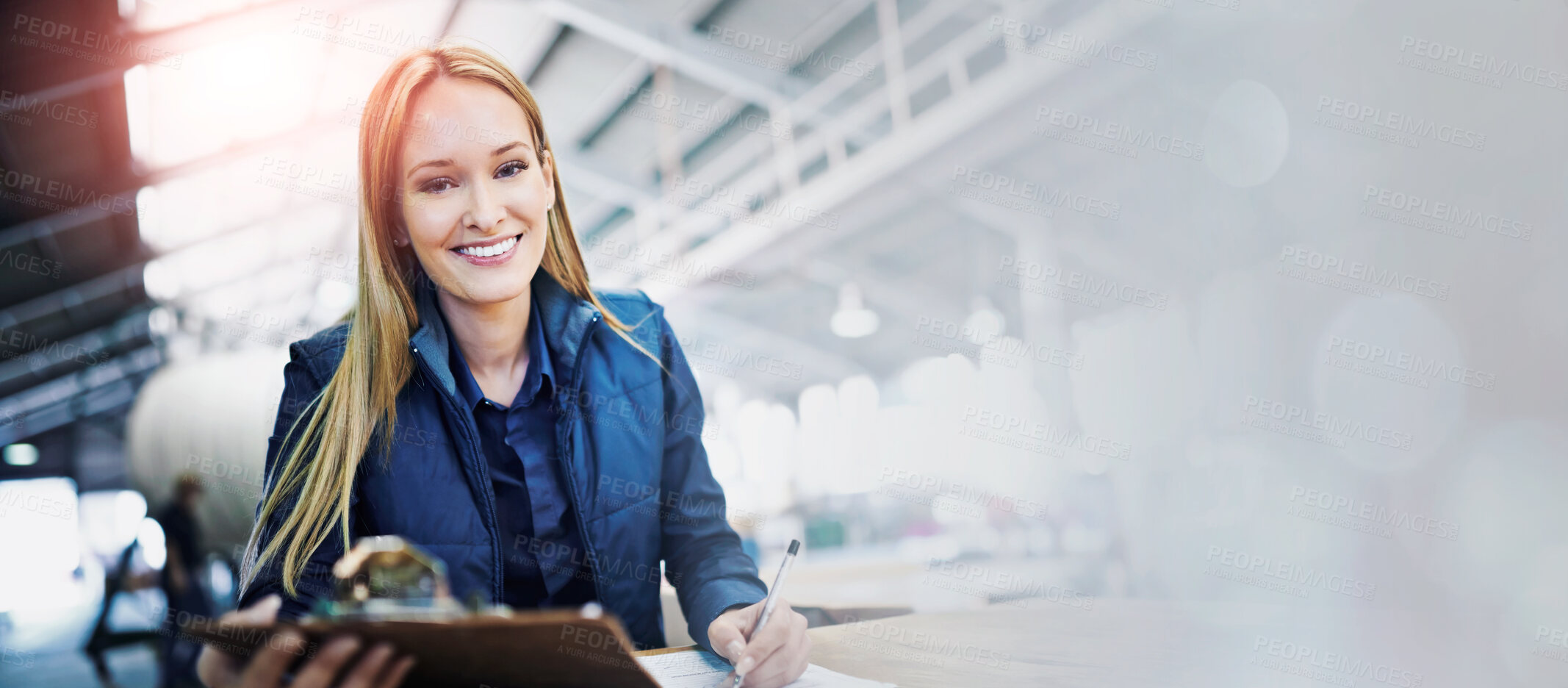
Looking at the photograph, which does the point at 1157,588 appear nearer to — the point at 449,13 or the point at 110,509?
the point at 449,13

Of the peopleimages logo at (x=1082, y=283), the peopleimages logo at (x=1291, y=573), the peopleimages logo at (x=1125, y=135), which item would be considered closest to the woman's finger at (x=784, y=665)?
the peopleimages logo at (x=1291, y=573)

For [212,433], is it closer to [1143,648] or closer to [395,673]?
[395,673]

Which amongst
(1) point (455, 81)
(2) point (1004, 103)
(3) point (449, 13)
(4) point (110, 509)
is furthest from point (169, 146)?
(4) point (110, 509)

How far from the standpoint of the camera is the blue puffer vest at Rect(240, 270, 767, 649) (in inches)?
42.9

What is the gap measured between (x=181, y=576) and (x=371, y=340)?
5.67m

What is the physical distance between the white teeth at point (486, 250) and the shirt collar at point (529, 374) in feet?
0.43

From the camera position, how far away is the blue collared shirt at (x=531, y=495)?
113 cm

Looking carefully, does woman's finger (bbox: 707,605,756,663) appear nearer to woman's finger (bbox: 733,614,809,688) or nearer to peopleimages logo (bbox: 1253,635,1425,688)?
woman's finger (bbox: 733,614,809,688)

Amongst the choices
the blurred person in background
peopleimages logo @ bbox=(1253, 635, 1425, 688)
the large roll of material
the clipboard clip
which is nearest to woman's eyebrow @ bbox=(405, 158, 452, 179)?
the clipboard clip

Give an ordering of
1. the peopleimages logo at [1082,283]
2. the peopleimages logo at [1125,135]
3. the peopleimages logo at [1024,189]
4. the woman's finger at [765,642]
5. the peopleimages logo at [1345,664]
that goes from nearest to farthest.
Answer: the woman's finger at [765,642], the peopleimages logo at [1345,664], the peopleimages logo at [1125,135], the peopleimages logo at [1082,283], the peopleimages logo at [1024,189]

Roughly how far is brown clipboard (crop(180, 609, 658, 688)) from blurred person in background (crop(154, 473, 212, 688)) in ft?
17.6

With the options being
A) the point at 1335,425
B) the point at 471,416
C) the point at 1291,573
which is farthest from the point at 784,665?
the point at 1291,573

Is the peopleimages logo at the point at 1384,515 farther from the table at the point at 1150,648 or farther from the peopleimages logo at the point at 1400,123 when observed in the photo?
the peopleimages logo at the point at 1400,123

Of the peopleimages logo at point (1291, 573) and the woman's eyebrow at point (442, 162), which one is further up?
the woman's eyebrow at point (442, 162)
